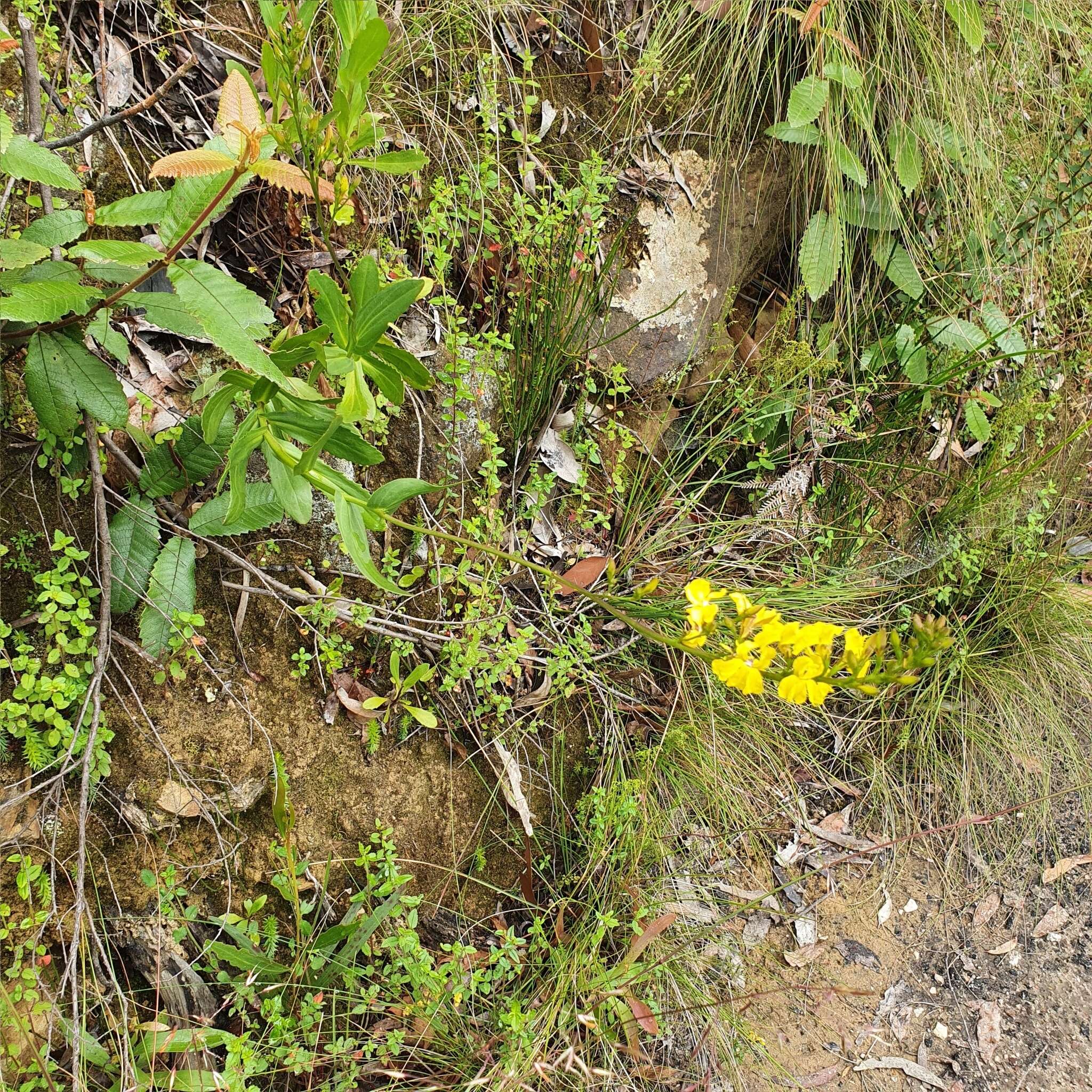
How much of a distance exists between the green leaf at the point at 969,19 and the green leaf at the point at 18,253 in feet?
8.40

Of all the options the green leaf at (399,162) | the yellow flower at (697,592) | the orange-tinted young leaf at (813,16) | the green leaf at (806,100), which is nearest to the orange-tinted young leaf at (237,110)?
the green leaf at (399,162)

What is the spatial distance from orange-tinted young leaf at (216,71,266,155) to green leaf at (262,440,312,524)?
52cm

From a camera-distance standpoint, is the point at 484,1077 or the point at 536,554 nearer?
the point at 484,1077

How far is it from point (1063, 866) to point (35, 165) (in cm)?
330

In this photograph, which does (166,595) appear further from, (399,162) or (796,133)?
(796,133)

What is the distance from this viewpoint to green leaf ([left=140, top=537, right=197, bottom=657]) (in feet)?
5.20

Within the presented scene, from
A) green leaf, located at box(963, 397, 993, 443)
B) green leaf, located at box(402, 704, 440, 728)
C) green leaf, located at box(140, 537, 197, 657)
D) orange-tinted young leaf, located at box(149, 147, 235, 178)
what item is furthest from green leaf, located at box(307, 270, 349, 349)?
green leaf, located at box(963, 397, 993, 443)

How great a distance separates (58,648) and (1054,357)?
3.29m

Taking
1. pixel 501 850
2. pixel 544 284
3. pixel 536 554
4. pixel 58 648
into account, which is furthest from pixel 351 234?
pixel 501 850

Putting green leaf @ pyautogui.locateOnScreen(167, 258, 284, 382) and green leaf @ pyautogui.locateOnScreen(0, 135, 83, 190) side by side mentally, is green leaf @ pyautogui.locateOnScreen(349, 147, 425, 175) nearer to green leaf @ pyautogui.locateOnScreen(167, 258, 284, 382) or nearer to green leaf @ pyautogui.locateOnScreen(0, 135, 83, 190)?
green leaf @ pyautogui.locateOnScreen(167, 258, 284, 382)

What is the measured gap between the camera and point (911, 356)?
2.73 metres

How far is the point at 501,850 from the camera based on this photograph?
211 centimetres

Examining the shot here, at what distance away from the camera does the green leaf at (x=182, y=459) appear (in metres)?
1.60

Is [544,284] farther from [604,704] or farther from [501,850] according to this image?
[501,850]
